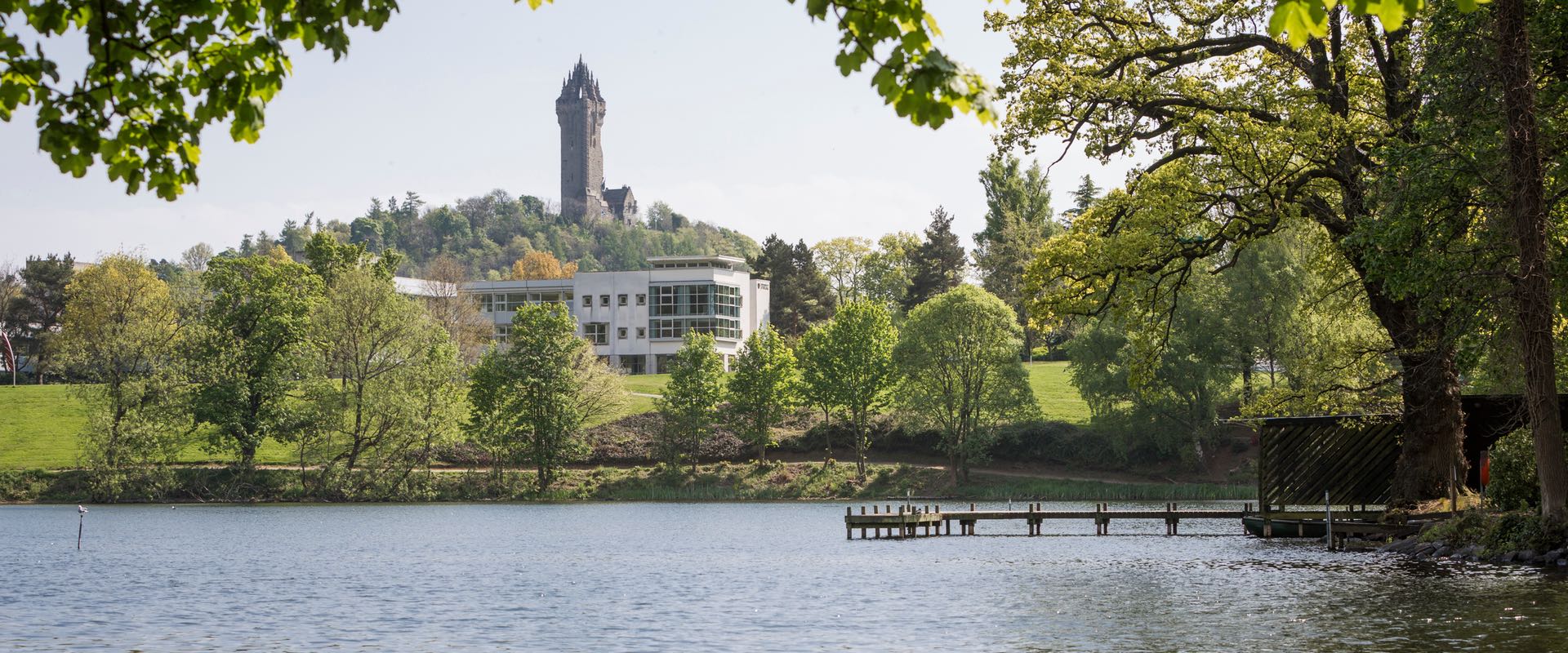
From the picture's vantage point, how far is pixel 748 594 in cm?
2916

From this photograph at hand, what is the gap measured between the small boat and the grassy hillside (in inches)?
1360

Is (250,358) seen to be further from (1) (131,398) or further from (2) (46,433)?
(2) (46,433)

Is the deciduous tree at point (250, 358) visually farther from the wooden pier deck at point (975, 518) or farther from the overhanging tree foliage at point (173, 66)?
the overhanging tree foliage at point (173, 66)

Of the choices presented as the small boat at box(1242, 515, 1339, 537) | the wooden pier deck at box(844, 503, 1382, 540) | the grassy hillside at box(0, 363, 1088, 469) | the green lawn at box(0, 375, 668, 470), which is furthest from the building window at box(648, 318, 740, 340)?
the small boat at box(1242, 515, 1339, 537)

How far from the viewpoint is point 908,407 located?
75.8 m

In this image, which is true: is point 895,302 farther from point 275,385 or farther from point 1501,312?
point 1501,312

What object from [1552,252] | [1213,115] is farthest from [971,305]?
[1552,252]

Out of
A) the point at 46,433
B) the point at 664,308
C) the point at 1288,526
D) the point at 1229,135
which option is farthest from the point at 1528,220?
the point at 664,308

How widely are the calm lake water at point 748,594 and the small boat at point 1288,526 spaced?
4.30 ft

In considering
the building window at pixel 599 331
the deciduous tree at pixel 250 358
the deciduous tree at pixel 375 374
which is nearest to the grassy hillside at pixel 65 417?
the deciduous tree at pixel 250 358

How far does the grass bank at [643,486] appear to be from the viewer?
6888cm

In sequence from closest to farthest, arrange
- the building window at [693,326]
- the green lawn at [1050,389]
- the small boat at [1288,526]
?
the small boat at [1288,526]
the green lawn at [1050,389]
the building window at [693,326]

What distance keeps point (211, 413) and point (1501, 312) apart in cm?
5986

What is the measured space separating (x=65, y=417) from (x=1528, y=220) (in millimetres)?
84351
